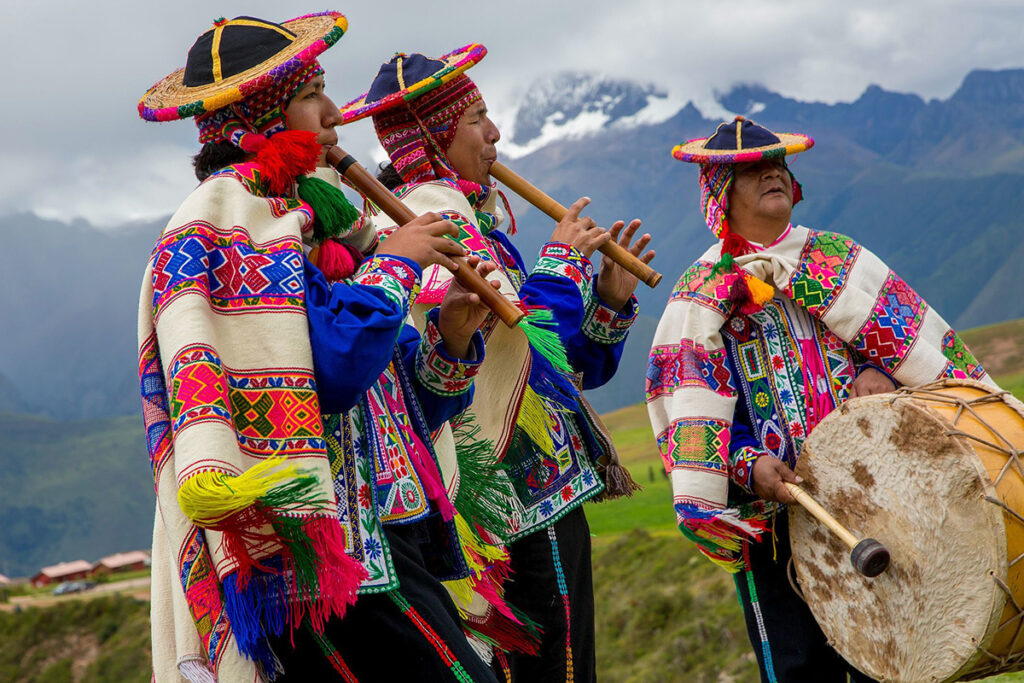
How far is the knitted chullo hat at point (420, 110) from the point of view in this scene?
149 inches

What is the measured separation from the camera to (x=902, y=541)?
3.64 meters

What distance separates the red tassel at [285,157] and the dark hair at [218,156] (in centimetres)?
10

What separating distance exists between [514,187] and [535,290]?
65 centimetres

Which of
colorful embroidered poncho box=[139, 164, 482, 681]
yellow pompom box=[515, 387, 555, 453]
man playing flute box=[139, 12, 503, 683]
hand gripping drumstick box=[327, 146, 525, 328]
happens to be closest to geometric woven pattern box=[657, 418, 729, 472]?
yellow pompom box=[515, 387, 555, 453]

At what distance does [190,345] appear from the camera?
7.38 feet

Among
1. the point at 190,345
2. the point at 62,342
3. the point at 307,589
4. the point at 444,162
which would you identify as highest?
the point at 62,342

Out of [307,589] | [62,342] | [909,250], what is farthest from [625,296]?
[62,342]

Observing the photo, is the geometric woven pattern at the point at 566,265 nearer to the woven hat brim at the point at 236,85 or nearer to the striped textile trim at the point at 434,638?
the woven hat brim at the point at 236,85

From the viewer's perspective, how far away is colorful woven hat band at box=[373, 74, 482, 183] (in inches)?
150

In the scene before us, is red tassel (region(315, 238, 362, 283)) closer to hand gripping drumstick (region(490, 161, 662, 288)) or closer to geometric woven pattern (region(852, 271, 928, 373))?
hand gripping drumstick (region(490, 161, 662, 288))

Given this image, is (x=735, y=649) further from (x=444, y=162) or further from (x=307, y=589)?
(x=307, y=589)

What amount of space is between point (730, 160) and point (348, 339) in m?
2.59

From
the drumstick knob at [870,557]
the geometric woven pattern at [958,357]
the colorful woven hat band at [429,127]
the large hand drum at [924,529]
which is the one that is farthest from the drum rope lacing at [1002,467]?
the colorful woven hat band at [429,127]

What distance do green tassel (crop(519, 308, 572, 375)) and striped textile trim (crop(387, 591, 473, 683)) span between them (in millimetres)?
A: 1034
